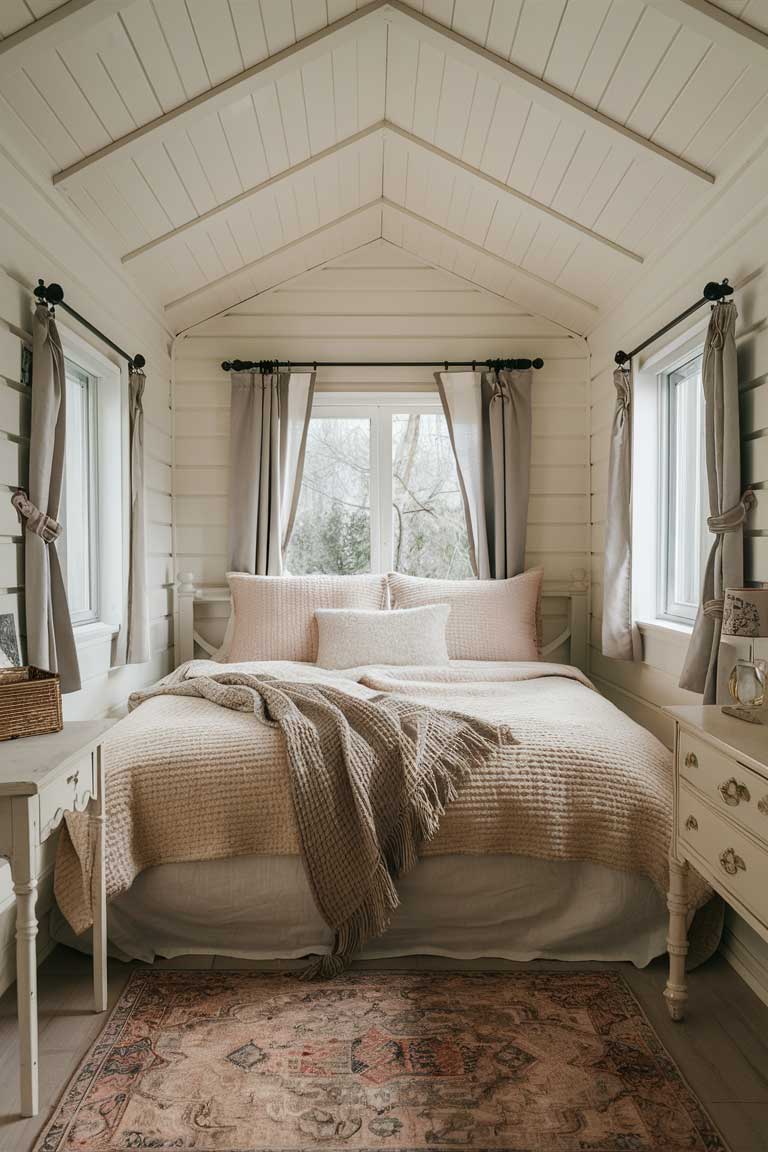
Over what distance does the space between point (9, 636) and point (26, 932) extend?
0.85m

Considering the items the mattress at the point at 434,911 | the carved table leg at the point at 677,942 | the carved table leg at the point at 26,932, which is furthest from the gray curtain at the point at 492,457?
the carved table leg at the point at 26,932

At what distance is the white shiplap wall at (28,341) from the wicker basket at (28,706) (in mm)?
281

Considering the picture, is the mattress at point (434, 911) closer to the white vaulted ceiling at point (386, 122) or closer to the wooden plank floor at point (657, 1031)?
the wooden plank floor at point (657, 1031)

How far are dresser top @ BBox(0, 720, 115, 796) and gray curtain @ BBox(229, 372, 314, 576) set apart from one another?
7.46 feet

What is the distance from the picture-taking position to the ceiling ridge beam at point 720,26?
6.29ft

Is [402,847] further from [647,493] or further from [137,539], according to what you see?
[647,493]

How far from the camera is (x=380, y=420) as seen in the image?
4.23m

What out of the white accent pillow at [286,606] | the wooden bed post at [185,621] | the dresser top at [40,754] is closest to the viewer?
the dresser top at [40,754]

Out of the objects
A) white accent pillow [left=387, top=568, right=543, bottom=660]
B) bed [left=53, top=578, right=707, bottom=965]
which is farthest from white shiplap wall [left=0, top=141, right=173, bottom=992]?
white accent pillow [left=387, top=568, right=543, bottom=660]

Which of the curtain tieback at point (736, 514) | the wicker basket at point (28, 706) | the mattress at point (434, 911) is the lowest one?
the mattress at point (434, 911)

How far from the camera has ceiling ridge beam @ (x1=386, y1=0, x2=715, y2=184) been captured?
2.42m

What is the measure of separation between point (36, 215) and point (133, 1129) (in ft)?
7.98

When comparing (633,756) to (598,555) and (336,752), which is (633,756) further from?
(598,555)

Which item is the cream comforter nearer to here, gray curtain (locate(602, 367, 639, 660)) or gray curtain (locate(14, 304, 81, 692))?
gray curtain (locate(14, 304, 81, 692))
